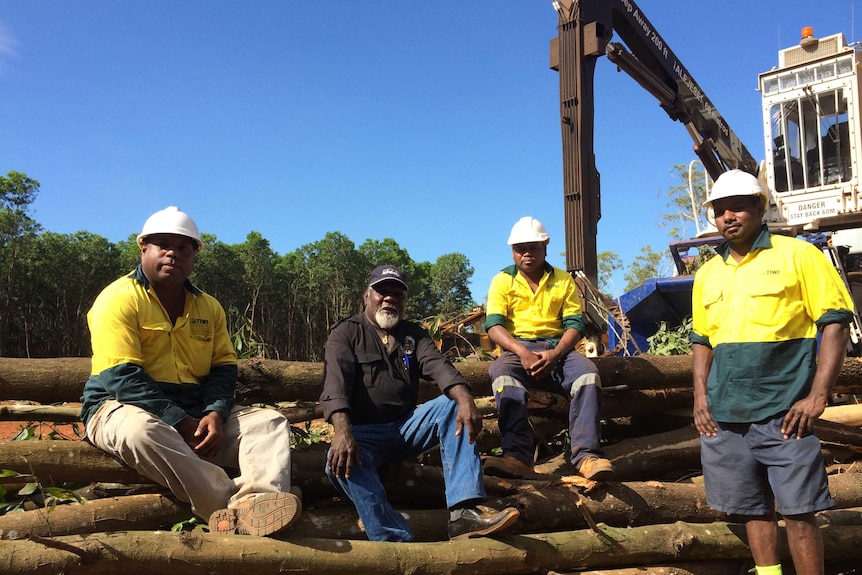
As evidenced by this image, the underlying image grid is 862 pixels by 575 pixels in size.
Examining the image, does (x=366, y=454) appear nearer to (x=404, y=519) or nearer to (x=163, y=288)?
(x=404, y=519)

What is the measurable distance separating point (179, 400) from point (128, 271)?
71.7 ft

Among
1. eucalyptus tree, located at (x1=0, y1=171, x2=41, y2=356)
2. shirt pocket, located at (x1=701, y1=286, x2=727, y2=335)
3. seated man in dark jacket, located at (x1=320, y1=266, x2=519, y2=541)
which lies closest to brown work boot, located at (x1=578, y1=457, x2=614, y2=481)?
seated man in dark jacket, located at (x1=320, y1=266, x2=519, y2=541)

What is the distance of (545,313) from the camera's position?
4684mm

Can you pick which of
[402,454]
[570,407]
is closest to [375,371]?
[402,454]

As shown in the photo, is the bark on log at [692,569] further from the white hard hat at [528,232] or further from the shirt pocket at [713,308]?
the white hard hat at [528,232]

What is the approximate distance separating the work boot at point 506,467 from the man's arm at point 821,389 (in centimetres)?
147

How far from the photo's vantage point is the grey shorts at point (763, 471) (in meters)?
3.04

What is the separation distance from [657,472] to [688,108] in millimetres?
6910

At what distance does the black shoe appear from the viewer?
324 cm

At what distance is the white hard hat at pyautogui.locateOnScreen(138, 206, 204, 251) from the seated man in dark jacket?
980 mm

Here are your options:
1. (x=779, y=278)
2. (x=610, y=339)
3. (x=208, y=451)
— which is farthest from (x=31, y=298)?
(x=779, y=278)

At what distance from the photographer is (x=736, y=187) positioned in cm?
338

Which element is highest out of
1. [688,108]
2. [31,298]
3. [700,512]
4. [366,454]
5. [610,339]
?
[688,108]

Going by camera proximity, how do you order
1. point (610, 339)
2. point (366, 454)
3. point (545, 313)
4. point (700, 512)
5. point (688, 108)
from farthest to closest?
point (688, 108) → point (610, 339) → point (545, 313) → point (700, 512) → point (366, 454)
